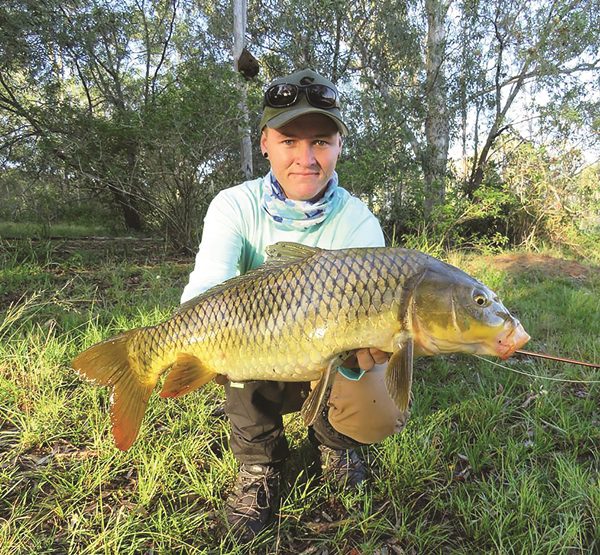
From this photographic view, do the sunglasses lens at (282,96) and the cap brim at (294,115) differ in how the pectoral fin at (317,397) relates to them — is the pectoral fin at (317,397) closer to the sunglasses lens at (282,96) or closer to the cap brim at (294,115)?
the cap brim at (294,115)

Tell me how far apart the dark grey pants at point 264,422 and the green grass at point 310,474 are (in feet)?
0.46

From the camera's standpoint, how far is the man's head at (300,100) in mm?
1625

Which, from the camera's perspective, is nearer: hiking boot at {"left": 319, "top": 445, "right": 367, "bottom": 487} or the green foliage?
hiking boot at {"left": 319, "top": 445, "right": 367, "bottom": 487}

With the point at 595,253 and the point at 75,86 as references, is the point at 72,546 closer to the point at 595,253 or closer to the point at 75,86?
the point at 595,253

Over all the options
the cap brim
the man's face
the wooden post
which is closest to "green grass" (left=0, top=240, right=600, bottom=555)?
the man's face

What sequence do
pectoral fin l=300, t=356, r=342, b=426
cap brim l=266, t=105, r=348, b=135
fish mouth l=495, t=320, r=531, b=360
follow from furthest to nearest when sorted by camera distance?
cap brim l=266, t=105, r=348, b=135 < pectoral fin l=300, t=356, r=342, b=426 < fish mouth l=495, t=320, r=531, b=360

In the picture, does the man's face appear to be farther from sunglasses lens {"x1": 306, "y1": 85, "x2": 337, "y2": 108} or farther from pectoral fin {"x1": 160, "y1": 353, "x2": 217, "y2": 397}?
pectoral fin {"x1": 160, "y1": 353, "x2": 217, "y2": 397}

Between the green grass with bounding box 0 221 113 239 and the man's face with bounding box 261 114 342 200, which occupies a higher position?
the man's face with bounding box 261 114 342 200

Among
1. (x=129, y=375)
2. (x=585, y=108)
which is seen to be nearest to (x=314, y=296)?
(x=129, y=375)

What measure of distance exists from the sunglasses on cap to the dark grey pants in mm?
1096

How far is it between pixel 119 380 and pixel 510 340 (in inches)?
49.1

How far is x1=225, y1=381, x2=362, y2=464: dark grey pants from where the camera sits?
1.61 meters

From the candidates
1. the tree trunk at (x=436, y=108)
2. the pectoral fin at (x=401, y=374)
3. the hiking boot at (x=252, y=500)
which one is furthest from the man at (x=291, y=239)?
the tree trunk at (x=436, y=108)

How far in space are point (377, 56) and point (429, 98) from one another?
5.44 ft
